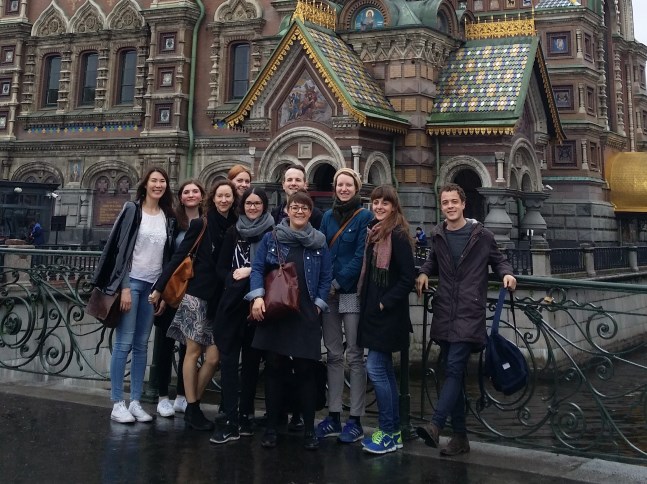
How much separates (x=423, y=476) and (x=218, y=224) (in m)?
2.76

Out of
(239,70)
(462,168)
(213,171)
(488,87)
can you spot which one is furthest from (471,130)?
(239,70)

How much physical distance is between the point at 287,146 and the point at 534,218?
7.39m

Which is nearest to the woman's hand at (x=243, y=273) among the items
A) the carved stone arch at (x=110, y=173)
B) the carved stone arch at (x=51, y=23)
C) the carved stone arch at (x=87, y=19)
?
the carved stone arch at (x=110, y=173)

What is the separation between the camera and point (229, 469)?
457 centimetres

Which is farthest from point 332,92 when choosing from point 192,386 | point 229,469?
point 229,469

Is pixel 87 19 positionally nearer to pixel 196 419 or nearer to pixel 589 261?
pixel 589 261

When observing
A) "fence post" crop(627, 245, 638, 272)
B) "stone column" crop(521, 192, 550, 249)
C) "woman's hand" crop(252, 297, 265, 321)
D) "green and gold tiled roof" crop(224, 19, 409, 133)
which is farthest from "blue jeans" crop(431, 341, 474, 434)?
"fence post" crop(627, 245, 638, 272)

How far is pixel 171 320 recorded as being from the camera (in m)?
6.05

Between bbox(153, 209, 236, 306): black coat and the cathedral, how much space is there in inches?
427

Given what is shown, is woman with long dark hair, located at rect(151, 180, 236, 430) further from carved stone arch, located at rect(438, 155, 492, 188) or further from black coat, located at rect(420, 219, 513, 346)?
carved stone arch, located at rect(438, 155, 492, 188)

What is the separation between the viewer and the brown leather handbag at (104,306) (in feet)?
18.6

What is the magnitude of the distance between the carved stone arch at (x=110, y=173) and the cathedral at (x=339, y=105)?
67 mm

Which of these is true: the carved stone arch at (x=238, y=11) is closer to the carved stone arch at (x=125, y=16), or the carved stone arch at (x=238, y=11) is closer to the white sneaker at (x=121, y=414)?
the carved stone arch at (x=125, y=16)

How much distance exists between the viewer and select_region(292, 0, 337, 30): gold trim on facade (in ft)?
55.6
